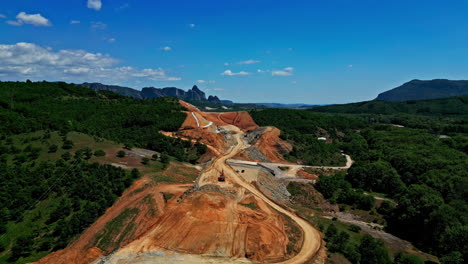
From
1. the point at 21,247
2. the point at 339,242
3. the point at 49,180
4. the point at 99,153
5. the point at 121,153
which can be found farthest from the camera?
the point at 121,153

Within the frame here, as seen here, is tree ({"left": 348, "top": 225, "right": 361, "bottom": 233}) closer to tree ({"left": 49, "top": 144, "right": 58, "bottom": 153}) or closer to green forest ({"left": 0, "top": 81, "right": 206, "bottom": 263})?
green forest ({"left": 0, "top": 81, "right": 206, "bottom": 263})

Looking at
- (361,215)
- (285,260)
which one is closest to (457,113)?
(361,215)

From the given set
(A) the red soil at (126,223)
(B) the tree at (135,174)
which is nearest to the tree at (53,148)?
(B) the tree at (135,174)

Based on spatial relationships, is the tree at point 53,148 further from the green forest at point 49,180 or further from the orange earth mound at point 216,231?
the orange earth mound at point 216,231

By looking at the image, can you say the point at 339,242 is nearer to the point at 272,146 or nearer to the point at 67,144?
the point at 272,146

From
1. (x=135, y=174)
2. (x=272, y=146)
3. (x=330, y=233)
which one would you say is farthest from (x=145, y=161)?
(x=272, y=146)

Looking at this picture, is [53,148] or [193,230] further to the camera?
[53,148]
